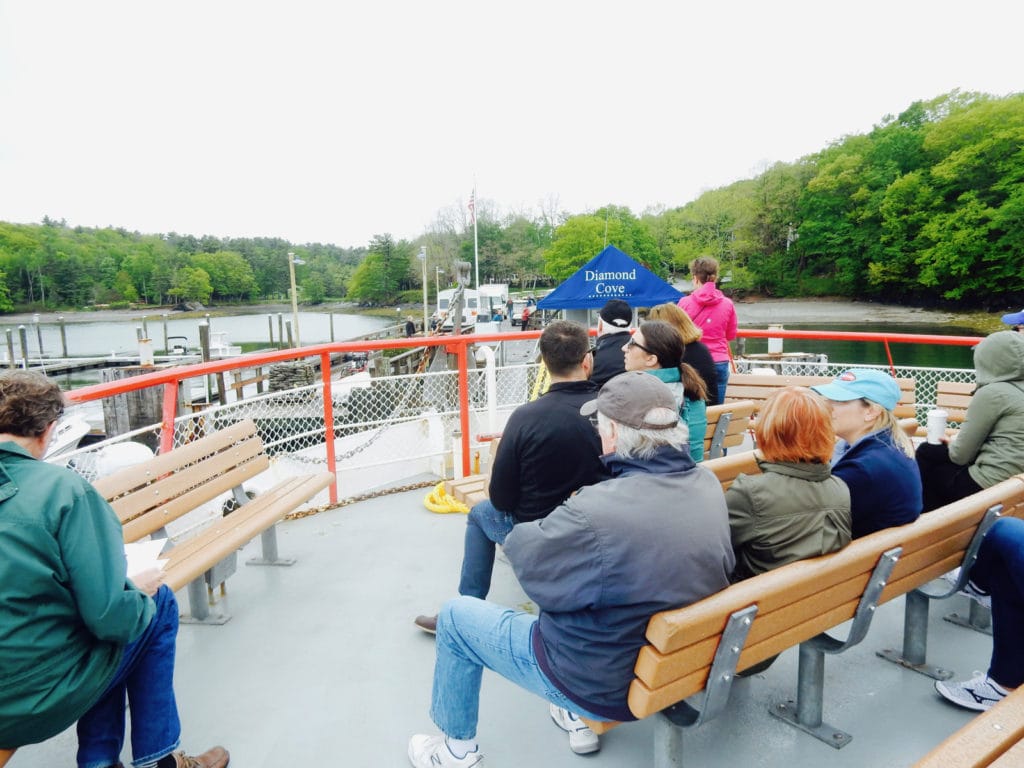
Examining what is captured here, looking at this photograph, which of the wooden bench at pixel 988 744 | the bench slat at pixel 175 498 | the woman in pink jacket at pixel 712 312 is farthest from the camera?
the woman in pink jacket at pixel 712 312

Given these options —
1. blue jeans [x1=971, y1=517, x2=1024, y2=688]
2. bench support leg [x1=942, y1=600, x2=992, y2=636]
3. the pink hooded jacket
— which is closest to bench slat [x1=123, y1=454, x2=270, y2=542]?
blue jeans [x1=971, y1=517, x2=1024, y2=688]

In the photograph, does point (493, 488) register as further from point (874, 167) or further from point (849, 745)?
point (874, 167)

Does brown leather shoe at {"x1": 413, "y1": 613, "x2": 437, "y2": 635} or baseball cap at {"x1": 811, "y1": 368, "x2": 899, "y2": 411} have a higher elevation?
baseball cap at {"x1": 811, "y1": 368, "x2": 899, "y2": 411}

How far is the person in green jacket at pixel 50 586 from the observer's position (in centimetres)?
144

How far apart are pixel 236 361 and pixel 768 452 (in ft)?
10.0

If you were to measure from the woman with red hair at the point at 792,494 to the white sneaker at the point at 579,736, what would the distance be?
0.81 m

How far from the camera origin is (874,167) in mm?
49844

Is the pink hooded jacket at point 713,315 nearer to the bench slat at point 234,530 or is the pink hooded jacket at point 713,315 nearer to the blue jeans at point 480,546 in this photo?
the blue jeans at point 480,546

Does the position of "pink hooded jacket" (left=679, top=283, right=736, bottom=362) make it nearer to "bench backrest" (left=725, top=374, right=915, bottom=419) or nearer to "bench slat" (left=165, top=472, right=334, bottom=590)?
"bench backrest" (left=725, top=374, right=915, bottom=419)

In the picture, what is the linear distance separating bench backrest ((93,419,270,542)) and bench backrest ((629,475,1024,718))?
2065 mm

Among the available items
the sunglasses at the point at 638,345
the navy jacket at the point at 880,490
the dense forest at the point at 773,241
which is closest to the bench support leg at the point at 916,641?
the navy jacket at the point at 880,490

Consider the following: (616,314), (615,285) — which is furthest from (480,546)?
(615,285)

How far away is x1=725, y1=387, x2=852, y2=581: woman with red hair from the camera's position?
1.75 meters

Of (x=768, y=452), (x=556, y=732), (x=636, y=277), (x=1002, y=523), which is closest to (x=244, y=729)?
(x=556, y=732)
